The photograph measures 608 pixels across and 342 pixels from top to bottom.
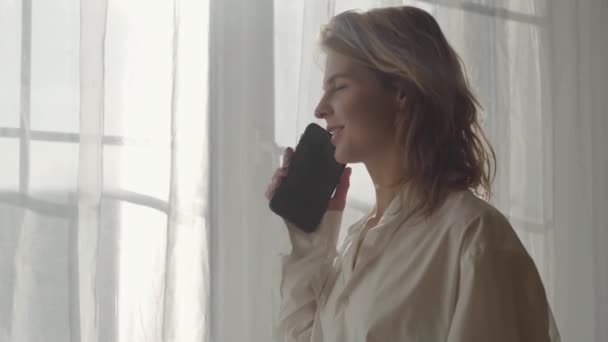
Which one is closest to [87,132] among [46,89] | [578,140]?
[46,89]

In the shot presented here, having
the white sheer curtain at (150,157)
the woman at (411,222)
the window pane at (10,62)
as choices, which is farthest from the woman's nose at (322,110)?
the window pane at (10,62)

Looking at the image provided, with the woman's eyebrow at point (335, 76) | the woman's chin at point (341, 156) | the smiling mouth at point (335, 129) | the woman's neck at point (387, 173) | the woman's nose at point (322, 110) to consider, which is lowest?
the woman's neck at point (387, 173)

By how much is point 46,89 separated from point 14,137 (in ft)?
0.29

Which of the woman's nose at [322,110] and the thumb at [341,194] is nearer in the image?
the woman's nose at [322,110]

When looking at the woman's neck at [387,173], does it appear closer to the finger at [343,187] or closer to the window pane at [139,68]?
the finger at [343,187]

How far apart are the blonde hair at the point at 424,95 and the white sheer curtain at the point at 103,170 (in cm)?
41

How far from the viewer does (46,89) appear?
3.85ft

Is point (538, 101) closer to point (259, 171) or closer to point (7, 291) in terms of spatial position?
point (259, 171)

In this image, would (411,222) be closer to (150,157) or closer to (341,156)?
(341,156)

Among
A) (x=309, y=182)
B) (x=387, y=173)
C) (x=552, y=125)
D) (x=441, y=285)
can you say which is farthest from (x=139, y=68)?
(x=552, y=125)

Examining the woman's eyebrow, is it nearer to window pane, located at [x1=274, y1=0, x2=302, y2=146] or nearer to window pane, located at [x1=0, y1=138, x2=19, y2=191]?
window pane, located at [x1=274, y1=0, x2=302, y2=146]

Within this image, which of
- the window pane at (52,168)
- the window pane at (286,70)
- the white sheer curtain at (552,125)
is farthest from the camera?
the white sheer curtain at (552,125)

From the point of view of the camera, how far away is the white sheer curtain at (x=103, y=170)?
1.15 metres

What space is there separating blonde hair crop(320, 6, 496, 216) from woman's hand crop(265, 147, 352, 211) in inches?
6.5
